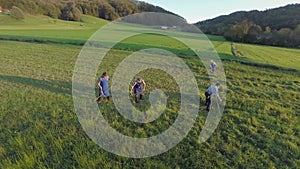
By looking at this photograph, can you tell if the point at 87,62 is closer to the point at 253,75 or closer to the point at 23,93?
the point at 23,93

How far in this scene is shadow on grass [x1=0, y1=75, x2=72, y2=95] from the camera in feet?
52.0

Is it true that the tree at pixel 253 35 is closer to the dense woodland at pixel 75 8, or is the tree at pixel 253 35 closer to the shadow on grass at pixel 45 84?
the dense woodland at pixel 75 8

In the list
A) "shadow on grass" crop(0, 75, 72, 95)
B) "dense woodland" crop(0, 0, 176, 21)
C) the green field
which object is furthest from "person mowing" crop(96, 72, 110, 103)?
"dense woodland" crop(0, 0, 176, 21)

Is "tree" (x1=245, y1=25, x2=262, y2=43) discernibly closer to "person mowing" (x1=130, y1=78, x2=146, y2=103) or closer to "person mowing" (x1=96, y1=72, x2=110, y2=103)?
"person mowing" (x1=130, y1=78, x2=146, y2=103)

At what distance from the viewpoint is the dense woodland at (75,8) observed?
357 ft

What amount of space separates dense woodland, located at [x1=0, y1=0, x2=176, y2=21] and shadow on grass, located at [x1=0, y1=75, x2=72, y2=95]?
309ft

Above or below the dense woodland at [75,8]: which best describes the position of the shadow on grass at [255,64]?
below

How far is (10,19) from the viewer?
78.2 meters

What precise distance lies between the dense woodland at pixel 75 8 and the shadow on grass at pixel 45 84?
3713 inches

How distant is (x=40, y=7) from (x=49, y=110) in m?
119

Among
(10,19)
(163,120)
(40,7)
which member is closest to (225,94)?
(163,120)

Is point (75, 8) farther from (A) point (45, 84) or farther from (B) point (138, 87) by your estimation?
(B) point (138, 87)

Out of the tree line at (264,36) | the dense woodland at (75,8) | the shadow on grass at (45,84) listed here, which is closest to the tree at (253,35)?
the tree line at (264,36)

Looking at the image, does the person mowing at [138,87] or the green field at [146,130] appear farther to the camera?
the person mowing at [138,87]
